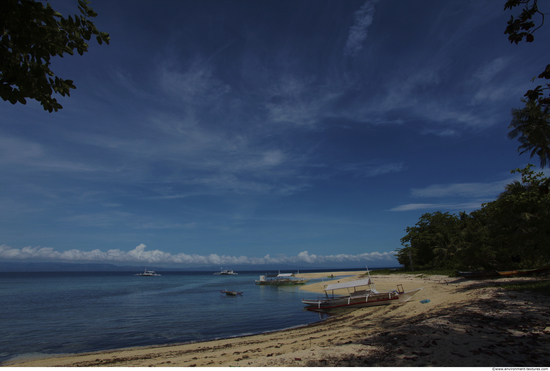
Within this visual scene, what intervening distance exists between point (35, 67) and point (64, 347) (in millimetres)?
20918

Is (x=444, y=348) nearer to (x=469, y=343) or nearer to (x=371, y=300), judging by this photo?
(x=469, y=343)

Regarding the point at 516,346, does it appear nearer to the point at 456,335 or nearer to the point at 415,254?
the point at 456,335

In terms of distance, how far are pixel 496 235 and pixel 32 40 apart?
110 ft

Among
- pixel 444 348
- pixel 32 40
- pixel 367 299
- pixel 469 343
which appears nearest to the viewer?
pixel 32 40

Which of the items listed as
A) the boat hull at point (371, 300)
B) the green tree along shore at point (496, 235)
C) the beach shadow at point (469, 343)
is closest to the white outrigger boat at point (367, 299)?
the boat hull at point (371, 300)

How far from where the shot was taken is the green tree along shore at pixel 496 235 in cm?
1668

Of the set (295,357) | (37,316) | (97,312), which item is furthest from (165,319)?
(295,357)

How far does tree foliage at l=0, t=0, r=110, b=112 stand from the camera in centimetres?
384

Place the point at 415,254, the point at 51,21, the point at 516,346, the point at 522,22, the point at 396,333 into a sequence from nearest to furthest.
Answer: the point at 51,21 → the point at 522,22 → the point at 516,346 → the point at 396,333 → the point at 415,254

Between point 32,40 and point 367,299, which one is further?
point 367,299

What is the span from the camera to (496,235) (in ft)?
81.7

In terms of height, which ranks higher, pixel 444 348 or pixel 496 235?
pixel 496 235

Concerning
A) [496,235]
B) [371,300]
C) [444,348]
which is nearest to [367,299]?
[371,300]

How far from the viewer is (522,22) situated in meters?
4.91
